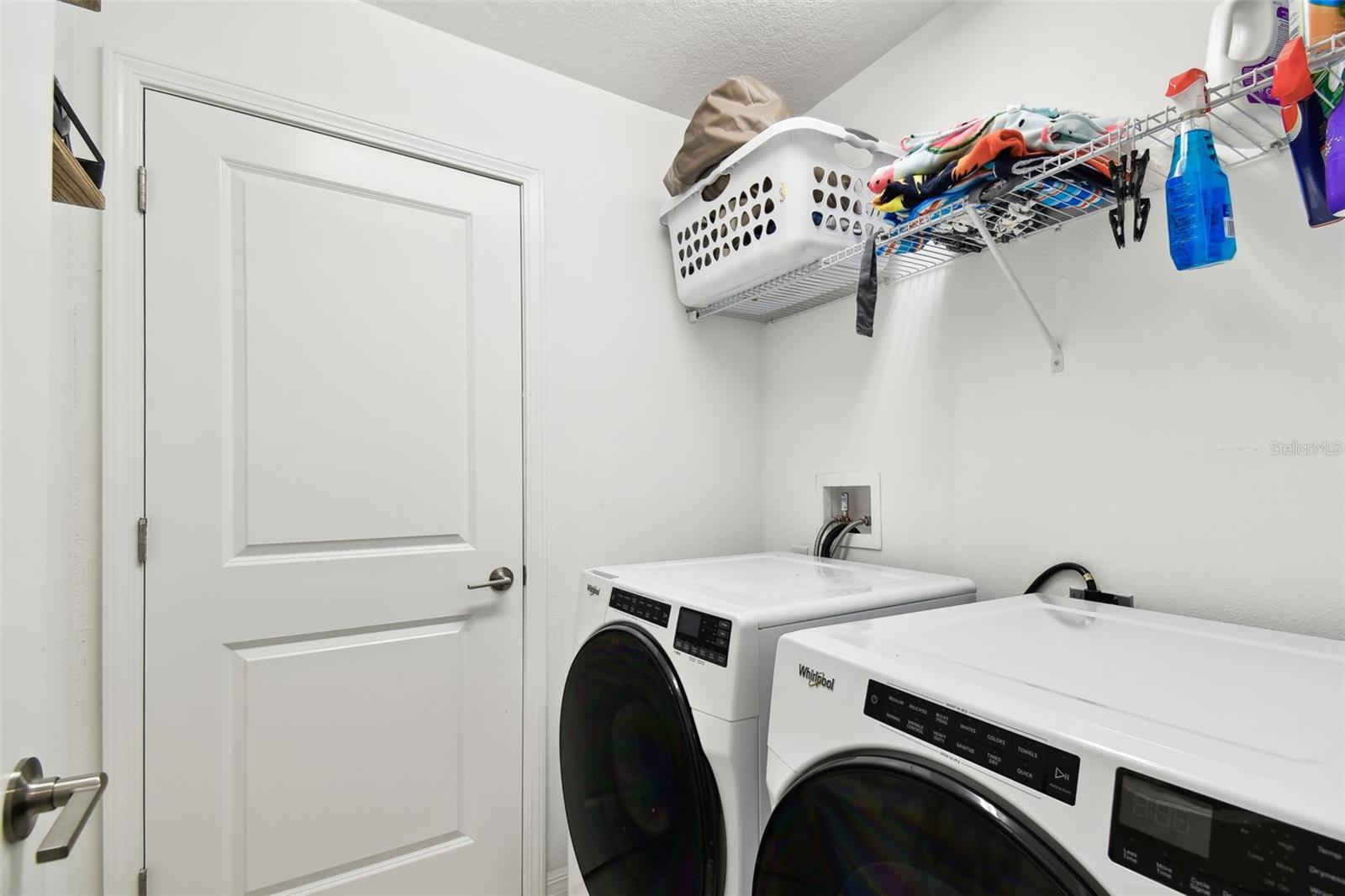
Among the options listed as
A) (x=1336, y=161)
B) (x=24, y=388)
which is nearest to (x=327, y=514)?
(x=24, y=388)

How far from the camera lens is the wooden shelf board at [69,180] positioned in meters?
0.80

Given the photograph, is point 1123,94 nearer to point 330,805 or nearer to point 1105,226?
point 1105,226

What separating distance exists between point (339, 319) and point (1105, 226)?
1.71 metres

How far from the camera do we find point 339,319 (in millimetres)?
1588

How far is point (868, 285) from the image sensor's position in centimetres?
135

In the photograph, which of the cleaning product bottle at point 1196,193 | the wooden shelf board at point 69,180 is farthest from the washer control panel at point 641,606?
the wooden shelf board at point 69,180

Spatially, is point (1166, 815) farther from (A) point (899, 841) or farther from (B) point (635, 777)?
(B) point (635, 777)

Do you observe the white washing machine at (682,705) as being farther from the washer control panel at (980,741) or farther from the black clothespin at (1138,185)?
the black clothespin at (1138,185)

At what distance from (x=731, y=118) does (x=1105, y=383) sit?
1088 millimetres

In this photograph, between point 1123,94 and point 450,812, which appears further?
point 450,812

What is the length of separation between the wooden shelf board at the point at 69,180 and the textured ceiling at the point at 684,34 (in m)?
1.04

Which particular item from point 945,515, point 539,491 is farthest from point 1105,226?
point 539,491

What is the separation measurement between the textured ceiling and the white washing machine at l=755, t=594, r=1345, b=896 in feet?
5.05

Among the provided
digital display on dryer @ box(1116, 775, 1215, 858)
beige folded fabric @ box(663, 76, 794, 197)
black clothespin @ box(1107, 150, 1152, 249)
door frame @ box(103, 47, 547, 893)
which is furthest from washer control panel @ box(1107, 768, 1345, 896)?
door frame @ box(103, 47, 547, 893)
